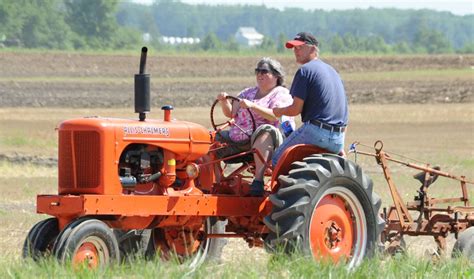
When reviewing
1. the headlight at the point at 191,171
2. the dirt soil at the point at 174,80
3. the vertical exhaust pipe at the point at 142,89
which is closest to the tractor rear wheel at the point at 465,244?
the headlight at the point at 191,171

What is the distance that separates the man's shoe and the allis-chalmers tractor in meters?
0.08

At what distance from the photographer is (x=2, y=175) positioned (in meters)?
19.5

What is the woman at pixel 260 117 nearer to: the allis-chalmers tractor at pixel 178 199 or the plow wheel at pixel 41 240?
the allis-chalmers tractor at pixel 178 199

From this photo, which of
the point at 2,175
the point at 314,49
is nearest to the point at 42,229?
the point at 314,49

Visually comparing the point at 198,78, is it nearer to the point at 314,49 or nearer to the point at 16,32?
the point at 16,32

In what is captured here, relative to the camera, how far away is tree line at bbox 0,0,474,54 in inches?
2408

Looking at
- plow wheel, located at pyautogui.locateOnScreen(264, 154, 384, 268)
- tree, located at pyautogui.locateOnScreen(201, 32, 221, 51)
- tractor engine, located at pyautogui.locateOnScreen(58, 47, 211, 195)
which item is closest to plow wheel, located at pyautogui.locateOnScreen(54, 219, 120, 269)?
tractor engine, located at pyautogui.locateOnScreen(58, 47, 211, 195)

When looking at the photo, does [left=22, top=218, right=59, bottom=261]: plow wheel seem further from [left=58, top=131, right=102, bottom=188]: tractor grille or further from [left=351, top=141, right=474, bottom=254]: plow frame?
[left=351, top=141, right=474, bottom=254]: plow frame

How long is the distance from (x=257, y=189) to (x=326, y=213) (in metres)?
0.64

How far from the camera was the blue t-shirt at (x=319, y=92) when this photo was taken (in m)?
10.0

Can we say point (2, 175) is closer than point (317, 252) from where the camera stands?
No

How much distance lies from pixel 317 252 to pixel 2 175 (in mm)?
10418

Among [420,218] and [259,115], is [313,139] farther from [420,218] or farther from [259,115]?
[420,218]

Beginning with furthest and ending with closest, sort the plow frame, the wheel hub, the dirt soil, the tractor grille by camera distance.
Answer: the dirt soil, the plow frame, the wheel hub, the tractor grille
